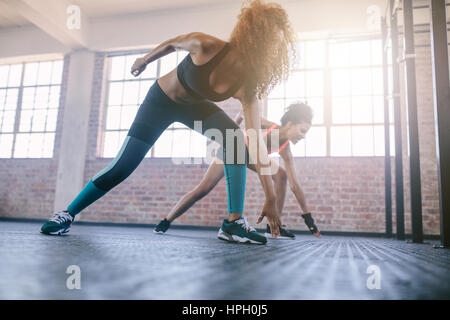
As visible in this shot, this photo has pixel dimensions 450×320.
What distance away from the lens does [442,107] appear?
1.75 meters

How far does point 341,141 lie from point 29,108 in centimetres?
528

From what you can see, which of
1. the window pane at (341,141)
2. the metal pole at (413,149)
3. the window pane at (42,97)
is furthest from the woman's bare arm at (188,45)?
Answer: the window pane at (42,97)

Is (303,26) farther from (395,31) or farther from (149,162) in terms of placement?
(149,162)

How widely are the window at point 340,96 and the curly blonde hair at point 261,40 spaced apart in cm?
321

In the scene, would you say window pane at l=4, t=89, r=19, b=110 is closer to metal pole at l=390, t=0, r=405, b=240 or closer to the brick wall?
the brick wall

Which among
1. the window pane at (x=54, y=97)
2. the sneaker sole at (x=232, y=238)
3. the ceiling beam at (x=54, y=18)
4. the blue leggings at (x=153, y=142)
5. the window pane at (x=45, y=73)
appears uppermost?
the ceiling beam at (x=54, y=18)

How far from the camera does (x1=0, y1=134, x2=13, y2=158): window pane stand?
5910mm

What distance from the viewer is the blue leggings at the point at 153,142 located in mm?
1621

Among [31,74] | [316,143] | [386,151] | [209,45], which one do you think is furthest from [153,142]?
[31,74]

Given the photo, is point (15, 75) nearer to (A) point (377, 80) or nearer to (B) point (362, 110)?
(B) point (362, 110)

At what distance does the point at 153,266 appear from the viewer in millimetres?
772

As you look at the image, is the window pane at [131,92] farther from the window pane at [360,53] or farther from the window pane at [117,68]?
the window pane at [360,53]

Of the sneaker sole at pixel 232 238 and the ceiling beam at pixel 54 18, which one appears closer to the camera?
the sneaker sole at pixel 232 238

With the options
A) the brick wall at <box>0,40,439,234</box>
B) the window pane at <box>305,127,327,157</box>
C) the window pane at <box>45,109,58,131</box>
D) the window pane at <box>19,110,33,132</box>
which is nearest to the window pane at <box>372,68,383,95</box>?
the brick wall at <box>0,40,439,234</box>
